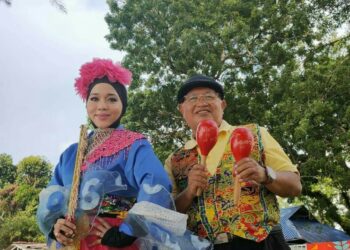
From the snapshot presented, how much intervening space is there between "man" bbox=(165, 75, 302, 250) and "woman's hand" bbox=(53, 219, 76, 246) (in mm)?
525

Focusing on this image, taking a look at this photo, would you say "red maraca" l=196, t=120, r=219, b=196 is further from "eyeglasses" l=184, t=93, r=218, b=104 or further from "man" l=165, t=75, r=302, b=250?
"eyeglasses" l=184, t=93, r=218, b=104

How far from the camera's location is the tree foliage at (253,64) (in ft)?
28.9

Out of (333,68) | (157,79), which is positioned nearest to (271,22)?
(333,68)

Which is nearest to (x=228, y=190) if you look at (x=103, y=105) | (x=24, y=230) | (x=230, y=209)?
(x=230, y=209)

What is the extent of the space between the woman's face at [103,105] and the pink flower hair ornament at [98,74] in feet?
0.20

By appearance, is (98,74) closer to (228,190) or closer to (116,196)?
(116,196)

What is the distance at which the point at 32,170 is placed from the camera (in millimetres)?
20531

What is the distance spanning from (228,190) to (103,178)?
23.7 inches

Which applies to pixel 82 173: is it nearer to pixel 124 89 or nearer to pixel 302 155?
pixel 124 89

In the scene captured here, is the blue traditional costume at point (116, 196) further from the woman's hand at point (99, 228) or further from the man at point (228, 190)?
the man at point (228, 190)

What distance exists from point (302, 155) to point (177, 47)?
11.9 feet

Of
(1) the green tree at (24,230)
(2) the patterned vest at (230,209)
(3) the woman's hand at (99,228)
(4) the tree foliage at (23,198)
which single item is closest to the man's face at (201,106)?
(2) the patterned vest at (230,209)

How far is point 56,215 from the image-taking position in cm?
200

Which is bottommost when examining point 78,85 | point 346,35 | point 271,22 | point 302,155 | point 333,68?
point 78,85
